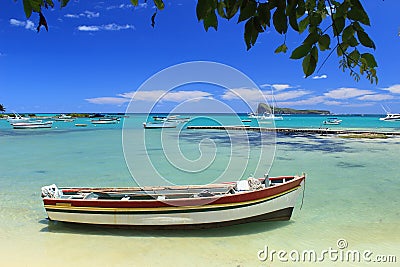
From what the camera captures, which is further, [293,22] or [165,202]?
[165,202]

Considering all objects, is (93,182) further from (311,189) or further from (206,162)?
(311,189)

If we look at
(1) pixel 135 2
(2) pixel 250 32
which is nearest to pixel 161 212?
(1) pixel 135 2

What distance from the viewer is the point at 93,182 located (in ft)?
45.9

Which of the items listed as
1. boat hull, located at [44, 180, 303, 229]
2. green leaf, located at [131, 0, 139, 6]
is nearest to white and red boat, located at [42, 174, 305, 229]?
boat hull, located at [44, 180, 303, 229]

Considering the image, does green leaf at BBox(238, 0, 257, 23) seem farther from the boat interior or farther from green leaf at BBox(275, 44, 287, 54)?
the boat interior

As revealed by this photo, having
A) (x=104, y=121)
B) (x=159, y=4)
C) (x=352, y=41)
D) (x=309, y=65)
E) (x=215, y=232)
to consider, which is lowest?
(x=215, y=232)

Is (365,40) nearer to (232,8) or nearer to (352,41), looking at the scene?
(352,41)

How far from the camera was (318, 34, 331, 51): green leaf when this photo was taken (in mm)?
1061

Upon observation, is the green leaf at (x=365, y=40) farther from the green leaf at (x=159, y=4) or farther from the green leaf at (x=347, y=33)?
the green leaf at (x=159, y=4)

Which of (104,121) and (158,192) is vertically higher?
(104,121)

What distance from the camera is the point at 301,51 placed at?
40.2 inches

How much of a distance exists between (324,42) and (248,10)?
0.31m

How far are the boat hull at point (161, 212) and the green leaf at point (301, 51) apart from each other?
6.55m

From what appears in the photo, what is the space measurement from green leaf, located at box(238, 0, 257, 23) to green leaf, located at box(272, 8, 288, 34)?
0.11m
